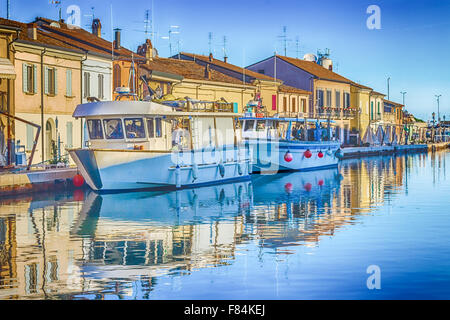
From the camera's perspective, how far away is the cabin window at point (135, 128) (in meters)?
28.7

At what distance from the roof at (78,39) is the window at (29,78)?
4.07 meters

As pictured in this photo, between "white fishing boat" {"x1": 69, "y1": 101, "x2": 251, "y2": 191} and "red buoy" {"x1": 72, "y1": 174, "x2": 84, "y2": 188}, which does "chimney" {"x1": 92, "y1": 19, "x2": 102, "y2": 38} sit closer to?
"white fishing boat" {"x1": 69, "y1": 101, "x2": 251, "y2": 191}

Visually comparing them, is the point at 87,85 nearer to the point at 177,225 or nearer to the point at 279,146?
the point at 279,146

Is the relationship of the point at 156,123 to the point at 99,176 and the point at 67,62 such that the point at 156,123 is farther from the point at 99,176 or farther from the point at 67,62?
the point at 67,62

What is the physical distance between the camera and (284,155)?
140ft

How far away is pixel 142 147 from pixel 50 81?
11.0 meters

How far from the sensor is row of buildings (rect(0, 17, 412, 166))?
33713 mm

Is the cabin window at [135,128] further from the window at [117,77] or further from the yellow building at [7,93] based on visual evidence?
the window at [117,77]

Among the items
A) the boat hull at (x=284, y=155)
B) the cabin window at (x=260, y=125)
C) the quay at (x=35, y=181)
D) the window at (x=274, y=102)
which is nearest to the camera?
the quay at (x=35, y=181)

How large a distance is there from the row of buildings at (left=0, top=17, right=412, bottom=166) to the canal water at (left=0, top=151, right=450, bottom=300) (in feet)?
22.4

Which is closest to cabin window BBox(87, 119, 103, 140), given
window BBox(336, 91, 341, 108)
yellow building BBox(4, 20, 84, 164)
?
yellow building BBox(4, 20, 84, 164)

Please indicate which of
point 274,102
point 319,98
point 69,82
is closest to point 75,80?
point 69,82

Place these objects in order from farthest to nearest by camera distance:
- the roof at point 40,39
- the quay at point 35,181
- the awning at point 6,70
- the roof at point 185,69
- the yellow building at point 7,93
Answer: the roof at point 185,69 → the roof at point 40,39 → the yellow building at point 7,93 → the awning at point 6,70 → the quay at point 35,181

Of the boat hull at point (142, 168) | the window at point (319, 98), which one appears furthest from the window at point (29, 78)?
the window at point (319, 98)
